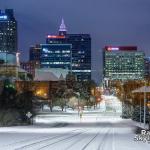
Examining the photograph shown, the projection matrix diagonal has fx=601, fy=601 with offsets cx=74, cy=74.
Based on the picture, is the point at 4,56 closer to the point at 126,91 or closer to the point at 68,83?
the point at 68,83

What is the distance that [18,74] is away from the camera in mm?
194875

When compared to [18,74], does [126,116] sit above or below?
below

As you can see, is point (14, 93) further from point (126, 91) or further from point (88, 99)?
point (88, 99)

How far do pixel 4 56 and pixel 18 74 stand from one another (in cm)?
746

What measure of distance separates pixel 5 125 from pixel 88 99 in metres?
118

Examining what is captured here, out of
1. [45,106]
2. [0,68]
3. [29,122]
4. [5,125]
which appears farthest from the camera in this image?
[0,68]

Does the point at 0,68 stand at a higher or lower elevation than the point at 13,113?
higher

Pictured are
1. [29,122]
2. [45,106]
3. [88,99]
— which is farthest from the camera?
[88,99]

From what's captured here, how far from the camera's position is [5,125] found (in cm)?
7400

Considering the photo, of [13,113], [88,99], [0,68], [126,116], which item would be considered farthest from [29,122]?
[88,99]

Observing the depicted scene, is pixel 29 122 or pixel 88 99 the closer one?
pixel 29 122

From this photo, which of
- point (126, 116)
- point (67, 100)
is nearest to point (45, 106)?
point (67, 100)

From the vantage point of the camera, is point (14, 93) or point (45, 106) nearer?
point (14, 93)

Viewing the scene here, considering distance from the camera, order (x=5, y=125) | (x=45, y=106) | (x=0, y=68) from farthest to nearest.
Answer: (x=0, y=68) < (x=45, y=106) < (x=5, y=125)
